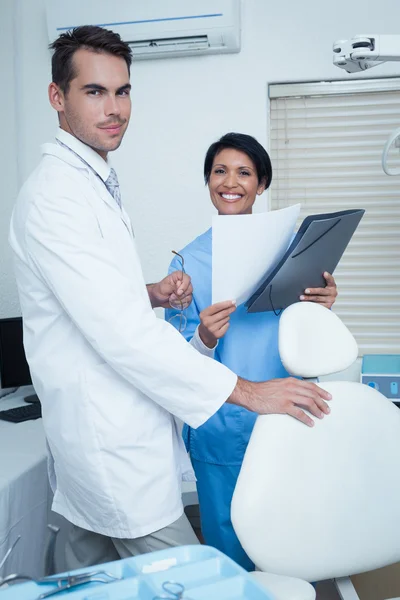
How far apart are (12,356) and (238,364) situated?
1188 mm

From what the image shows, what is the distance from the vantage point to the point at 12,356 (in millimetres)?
2605

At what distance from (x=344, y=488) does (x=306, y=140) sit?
5.82 ft

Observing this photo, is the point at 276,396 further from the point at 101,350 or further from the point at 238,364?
the point at 238,364

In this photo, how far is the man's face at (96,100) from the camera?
4.34ft

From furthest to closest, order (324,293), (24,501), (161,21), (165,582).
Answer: (161,21), (24,501), (324,293), (165,582)

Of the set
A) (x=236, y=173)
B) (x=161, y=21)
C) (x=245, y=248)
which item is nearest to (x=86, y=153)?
(x=245, y=248)

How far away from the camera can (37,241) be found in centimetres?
119

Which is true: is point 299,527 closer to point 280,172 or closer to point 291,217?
point 291,217

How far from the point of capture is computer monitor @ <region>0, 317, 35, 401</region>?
8.49 feet

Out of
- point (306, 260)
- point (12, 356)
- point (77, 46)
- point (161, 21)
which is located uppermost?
point (161, 21)

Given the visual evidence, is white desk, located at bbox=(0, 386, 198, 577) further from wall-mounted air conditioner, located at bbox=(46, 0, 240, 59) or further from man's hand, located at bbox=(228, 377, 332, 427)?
wall-mounted air conditioner, located at bbox=(46, 0, 240, 59)

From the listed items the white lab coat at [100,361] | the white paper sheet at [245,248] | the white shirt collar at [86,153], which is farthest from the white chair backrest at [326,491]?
the white shirt collar at [86,153]

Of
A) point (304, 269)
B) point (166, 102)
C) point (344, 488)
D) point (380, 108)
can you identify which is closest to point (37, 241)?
point (304, 269)

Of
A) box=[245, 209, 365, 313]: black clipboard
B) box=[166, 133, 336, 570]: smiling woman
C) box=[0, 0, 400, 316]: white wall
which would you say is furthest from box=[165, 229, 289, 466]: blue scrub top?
box=[0, 0, 400, 316]: white wall
